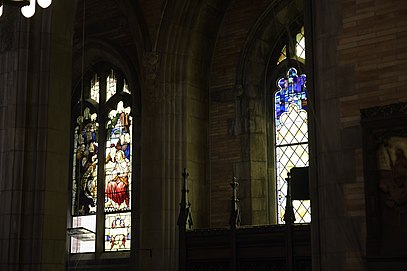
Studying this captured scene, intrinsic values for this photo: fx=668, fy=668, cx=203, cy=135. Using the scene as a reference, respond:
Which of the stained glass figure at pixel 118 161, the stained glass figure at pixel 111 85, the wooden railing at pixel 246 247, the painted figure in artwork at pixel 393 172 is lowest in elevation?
the wooden railing at pixel 246 247

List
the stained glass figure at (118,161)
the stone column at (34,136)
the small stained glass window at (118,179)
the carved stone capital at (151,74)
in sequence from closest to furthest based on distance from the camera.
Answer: the stone column at (34,136) < the carved stone capital at (151,74) < the small stained glass window at (118,179) < the stained glass figure at (118,161)

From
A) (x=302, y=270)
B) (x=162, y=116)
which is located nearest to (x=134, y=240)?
(x=162, y=116)

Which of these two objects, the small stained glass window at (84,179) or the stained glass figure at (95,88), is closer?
the small stained glass window at (84,179)

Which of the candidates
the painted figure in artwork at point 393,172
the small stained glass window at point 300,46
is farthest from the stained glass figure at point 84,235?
the painted figure in artwork at point 393,172

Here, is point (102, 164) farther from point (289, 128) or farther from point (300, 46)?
point (300, 46)

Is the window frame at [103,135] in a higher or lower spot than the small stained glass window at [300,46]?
lower

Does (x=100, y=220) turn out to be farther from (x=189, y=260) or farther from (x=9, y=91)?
(x=9, y=91)

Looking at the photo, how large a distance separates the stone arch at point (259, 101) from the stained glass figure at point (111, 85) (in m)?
3.92

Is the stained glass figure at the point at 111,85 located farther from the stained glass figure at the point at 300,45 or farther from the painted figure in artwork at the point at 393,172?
the painted figure in artwork at the point at 393,172

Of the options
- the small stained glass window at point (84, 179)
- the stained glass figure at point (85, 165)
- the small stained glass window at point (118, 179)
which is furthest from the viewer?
the stained glass figure at point (85, 165)

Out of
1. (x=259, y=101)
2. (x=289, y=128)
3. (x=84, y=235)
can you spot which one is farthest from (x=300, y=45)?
(x=84, y=235)

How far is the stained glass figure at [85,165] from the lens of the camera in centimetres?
1662

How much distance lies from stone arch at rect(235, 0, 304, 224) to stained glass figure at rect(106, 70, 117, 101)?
3.92m

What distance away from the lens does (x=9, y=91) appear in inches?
404
